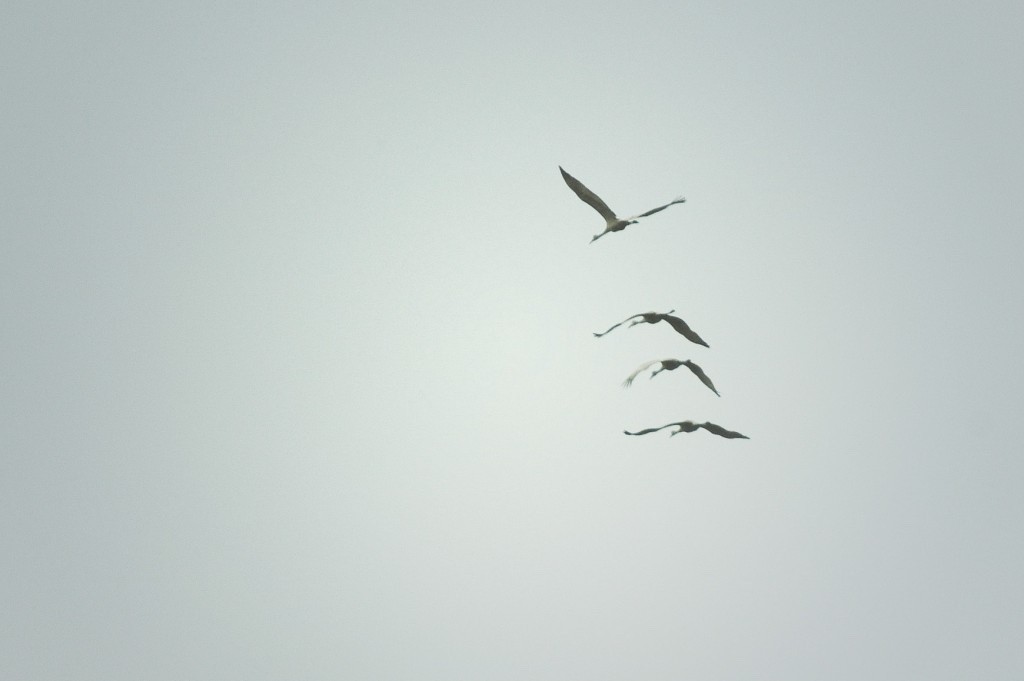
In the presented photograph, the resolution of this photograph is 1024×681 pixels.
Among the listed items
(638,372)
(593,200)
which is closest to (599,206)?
(593,200)

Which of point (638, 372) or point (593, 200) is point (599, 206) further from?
point (638, 372)

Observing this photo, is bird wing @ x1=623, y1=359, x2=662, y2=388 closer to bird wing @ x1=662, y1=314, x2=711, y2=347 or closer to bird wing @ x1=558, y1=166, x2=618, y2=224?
bird wing @ x1=662, y1=314, x2=711, y2=347

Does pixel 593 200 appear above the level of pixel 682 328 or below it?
above

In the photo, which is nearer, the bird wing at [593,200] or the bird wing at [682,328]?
the bird wing at [682,328]

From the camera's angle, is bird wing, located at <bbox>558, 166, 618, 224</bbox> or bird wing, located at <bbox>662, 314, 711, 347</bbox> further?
bird wing, located at <bbox>558, 166, 618, 224</bbox>

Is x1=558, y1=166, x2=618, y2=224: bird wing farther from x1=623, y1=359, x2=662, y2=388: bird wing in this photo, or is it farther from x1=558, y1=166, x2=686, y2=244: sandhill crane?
x1=623, y1=359, x2=662, y2=388: bird wing

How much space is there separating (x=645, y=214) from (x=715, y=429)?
11240 millimetres

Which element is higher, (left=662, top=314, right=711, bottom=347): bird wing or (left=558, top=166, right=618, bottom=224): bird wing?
(left=558, top=166, right=618, bottom=224): bird wing

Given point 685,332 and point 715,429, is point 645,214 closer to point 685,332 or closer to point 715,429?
point 685,332

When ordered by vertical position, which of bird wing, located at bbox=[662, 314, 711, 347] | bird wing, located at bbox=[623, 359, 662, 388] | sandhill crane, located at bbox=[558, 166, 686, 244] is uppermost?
sandhill crane, located at bbox=[558, 166, 686, 244]

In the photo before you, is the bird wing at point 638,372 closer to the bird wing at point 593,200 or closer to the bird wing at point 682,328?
the bird wing at point 682,328

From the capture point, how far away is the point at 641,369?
5050cm

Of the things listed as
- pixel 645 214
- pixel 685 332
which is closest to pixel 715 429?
pixel 685 332

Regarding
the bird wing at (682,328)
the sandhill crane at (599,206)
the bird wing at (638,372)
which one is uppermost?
the sandhill crane at (599,206)
